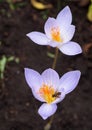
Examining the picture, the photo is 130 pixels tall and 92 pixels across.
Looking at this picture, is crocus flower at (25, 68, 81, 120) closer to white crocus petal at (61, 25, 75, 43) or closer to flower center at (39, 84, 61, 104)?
flower center at (39, 84, 61, 104)

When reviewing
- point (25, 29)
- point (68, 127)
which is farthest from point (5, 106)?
point (25, 29)

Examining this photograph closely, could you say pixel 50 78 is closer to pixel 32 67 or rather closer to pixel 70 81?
pixel 70 81

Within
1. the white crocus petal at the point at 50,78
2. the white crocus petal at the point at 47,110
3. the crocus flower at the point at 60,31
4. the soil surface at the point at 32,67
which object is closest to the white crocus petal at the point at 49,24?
the crocus flower at the point at 60,31

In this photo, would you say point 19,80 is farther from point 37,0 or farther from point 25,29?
point 37,0

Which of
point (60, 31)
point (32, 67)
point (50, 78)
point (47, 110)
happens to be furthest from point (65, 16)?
point (32, 67)

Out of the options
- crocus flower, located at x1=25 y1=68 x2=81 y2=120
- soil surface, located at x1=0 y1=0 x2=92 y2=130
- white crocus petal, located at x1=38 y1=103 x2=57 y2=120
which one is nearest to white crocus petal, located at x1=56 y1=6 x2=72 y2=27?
crocus flower, located at x1=25 y1=68 x2=81 y2=120

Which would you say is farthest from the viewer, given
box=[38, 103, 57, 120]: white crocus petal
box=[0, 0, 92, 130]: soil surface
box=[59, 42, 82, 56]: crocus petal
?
box=[0, 0, 92, 130]: soil surface

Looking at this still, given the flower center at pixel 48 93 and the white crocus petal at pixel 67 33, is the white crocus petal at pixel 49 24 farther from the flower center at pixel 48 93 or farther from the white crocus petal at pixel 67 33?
the flower center at pixel 48 93
